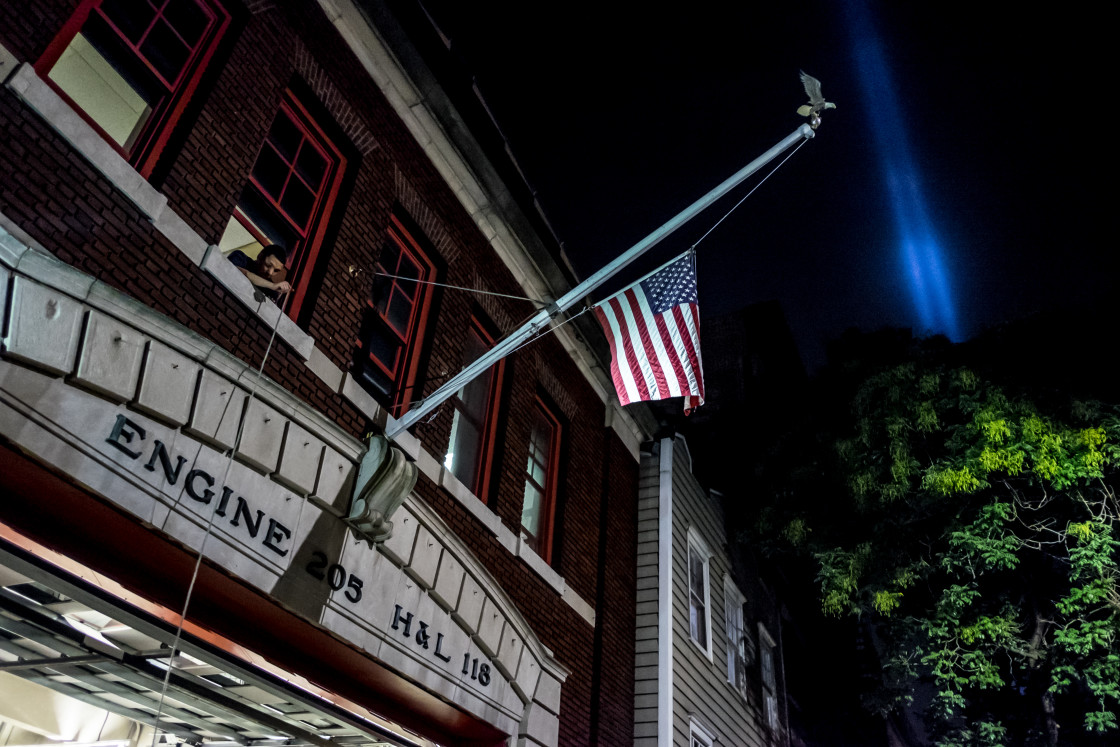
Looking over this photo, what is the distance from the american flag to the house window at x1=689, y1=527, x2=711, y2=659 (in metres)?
7.59

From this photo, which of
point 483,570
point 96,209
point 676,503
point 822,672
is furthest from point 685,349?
point 822,672

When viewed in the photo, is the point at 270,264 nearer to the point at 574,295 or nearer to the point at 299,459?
the point at 299,459

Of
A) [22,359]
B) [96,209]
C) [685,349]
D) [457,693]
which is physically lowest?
[457,693]

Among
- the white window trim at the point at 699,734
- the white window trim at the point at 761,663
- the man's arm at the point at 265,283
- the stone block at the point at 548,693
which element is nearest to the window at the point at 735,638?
the white window trim at the point at 761,663

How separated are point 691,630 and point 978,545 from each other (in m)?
5.26

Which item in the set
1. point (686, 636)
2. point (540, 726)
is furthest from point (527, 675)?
point (686, 636)

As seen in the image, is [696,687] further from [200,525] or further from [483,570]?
[200,525]

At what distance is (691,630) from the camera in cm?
1438

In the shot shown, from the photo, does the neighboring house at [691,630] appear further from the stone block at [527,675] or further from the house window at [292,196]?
the house window at [292,196]

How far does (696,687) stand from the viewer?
13820 mm

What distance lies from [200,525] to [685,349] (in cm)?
402

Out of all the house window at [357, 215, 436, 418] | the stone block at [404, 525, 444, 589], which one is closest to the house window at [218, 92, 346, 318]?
the house window at [357, 215, 436, 418]

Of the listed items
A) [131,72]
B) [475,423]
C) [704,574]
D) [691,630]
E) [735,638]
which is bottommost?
[691,630]

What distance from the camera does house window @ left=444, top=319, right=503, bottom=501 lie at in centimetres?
1016
